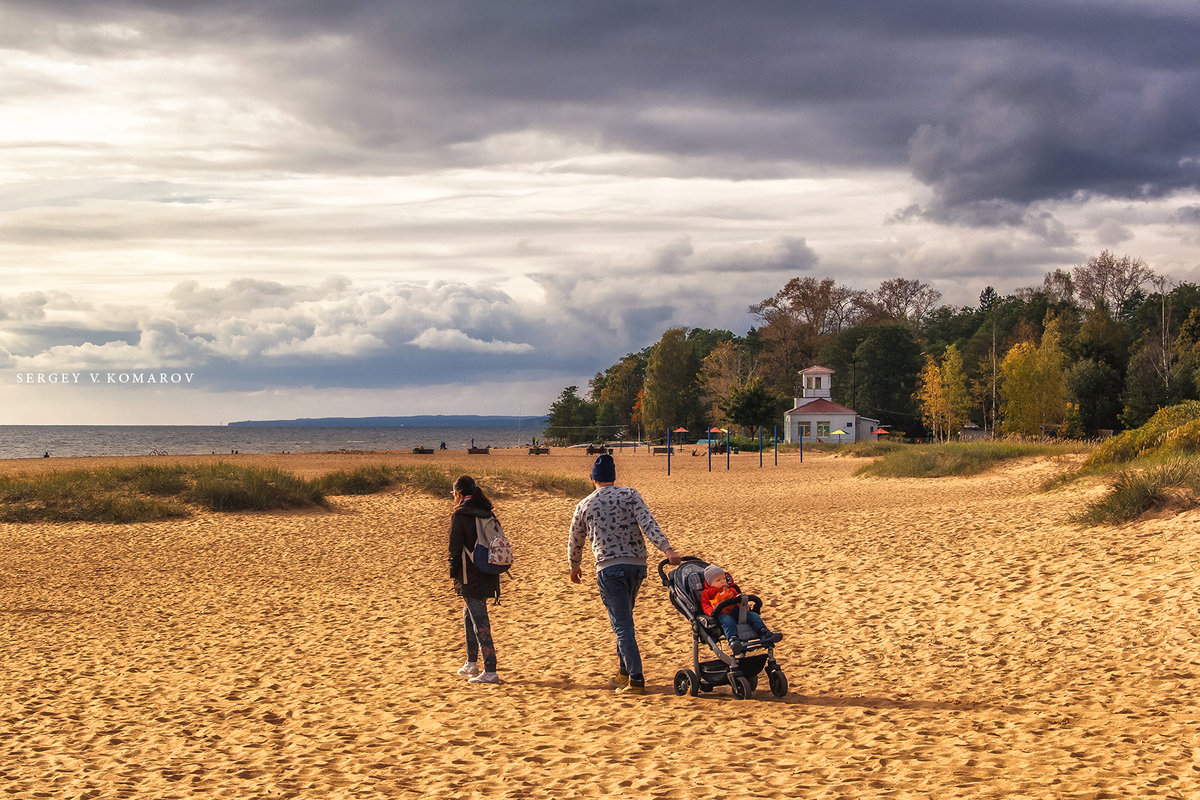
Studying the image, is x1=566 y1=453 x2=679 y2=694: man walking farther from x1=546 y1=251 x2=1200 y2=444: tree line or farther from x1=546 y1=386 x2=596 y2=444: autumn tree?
x1=546 y1=386 x2=596 y2=444: autumn tree

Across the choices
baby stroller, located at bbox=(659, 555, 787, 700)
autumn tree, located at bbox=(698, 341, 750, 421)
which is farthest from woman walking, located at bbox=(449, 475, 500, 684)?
autumn tree, located at bbox=(698, 341, 750, 421)

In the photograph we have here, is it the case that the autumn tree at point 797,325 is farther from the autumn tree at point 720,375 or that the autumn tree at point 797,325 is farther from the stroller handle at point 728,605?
the stroller handle at point 728,605

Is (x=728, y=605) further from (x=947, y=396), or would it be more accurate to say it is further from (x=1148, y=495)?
(x=947, y=396)

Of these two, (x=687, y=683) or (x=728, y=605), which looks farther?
(x=687, y=683)

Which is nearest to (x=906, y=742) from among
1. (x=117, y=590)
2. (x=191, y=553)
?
(x=117, y=590)

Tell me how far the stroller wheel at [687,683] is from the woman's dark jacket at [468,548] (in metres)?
1.61

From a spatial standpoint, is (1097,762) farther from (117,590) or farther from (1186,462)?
(117,590)

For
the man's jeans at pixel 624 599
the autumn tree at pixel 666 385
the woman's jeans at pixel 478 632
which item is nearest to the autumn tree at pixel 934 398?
the autumn tree at pixel 666 385

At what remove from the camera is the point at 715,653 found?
7.32 m

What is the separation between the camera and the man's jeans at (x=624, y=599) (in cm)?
730

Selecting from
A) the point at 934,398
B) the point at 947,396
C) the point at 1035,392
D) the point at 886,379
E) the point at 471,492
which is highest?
the point at 886,379

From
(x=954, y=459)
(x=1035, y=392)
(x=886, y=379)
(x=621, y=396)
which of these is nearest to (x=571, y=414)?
(x=621, y=396)

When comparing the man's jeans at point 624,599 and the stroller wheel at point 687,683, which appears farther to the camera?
the stroller wheel at point 687,683

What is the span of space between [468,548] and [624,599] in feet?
4.61
